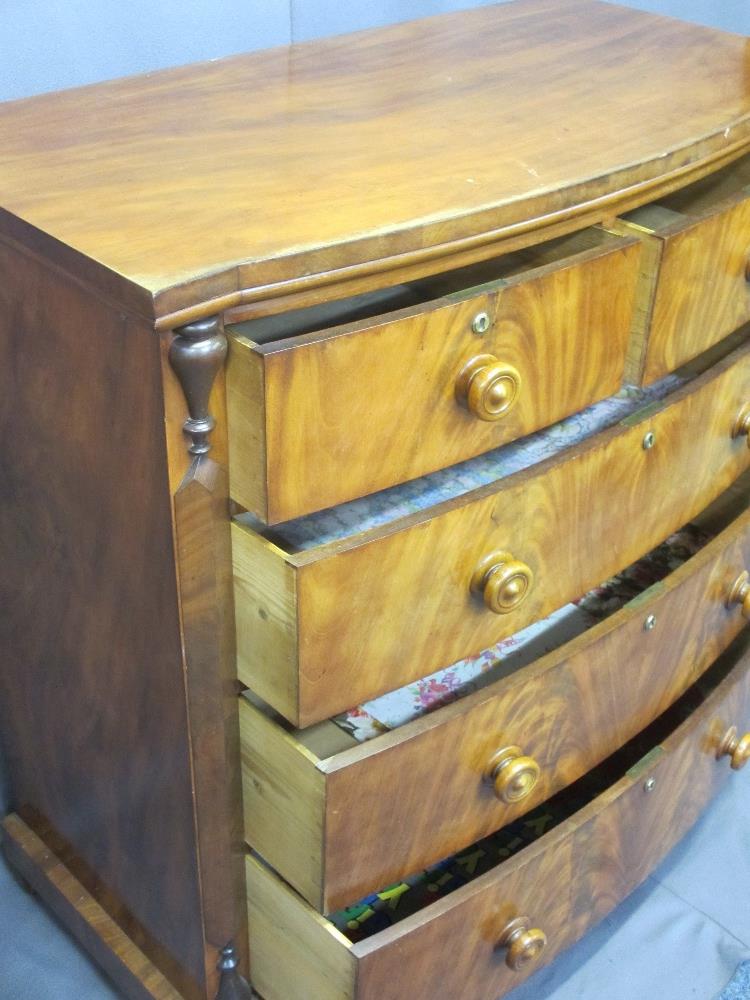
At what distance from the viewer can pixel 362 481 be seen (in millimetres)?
826

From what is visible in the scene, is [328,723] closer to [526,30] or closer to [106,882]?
[106,882]

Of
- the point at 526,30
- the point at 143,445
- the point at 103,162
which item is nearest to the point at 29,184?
the point at 103,162

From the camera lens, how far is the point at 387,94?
1.04 metres

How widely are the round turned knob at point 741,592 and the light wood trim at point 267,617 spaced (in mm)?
552

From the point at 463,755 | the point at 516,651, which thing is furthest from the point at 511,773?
the point at 516,651

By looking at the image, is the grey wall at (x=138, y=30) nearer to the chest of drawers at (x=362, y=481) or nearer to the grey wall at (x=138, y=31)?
the grey wall at (x=138, y=31)

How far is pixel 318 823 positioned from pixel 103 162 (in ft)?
1.64

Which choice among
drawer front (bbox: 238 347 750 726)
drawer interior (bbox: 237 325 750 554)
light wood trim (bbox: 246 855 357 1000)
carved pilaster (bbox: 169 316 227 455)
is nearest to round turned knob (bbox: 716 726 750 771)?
drawer front (bbox: 238 347 750 726)

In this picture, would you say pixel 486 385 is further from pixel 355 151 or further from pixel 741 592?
pixel 741 592

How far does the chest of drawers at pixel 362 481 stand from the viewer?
0.78m

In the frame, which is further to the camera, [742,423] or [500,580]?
[742,423]

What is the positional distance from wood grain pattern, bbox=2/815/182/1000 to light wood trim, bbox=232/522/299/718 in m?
0.40

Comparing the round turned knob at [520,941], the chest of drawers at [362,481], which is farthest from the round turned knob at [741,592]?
the round turned knob at [520,941]

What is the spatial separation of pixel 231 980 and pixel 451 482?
47 centimetres
